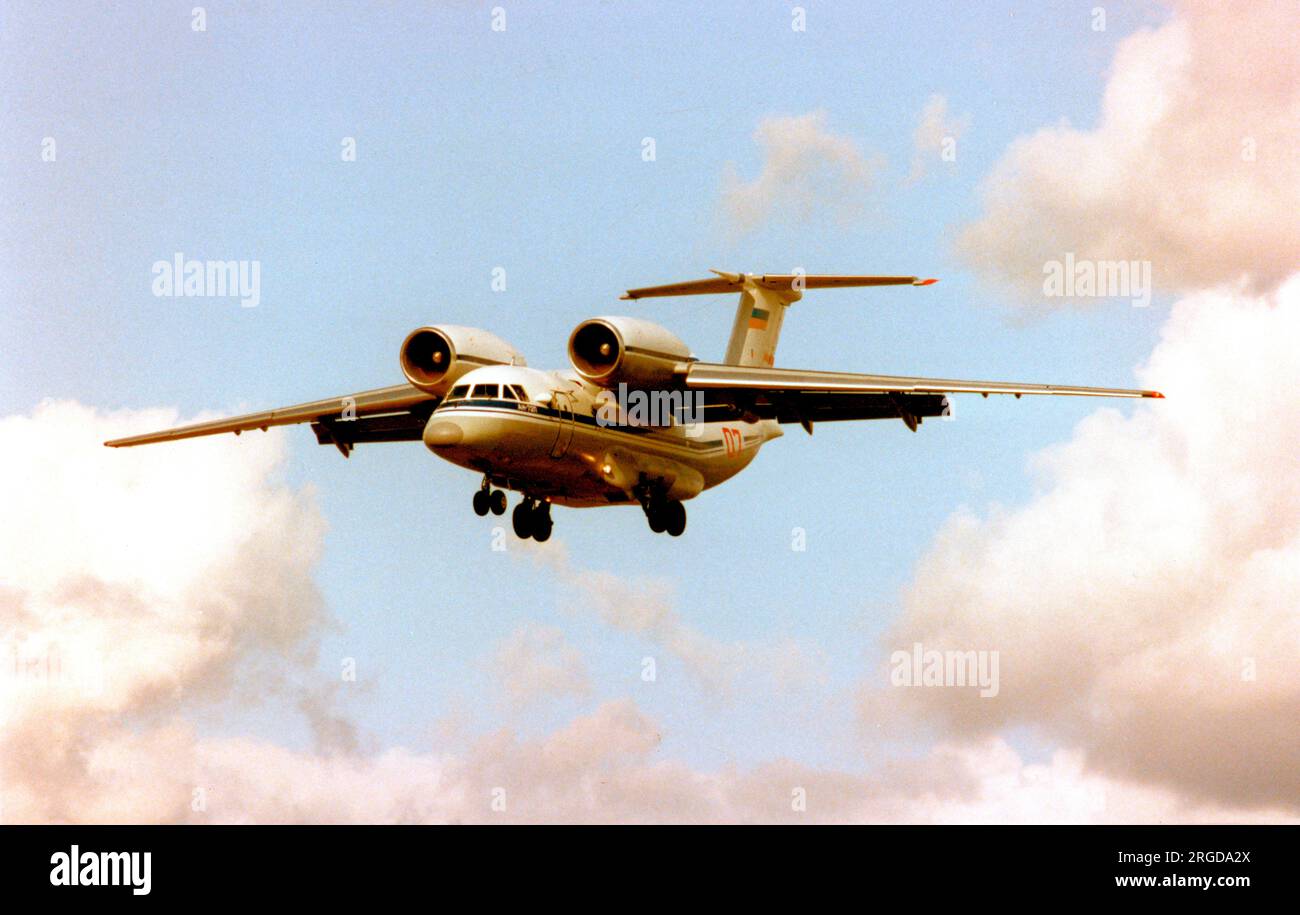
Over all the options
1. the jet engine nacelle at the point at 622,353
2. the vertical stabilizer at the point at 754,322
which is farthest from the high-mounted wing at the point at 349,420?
the vertical stabilizer at the point at 754,322

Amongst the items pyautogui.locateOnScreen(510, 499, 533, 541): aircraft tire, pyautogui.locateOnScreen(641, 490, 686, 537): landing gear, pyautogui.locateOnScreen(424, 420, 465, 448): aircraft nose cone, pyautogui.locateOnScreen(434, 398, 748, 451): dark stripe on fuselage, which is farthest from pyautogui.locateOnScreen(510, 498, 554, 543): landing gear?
pyautogui.locateOnScreen(424, 420, 465, 448): aircraft nose cone

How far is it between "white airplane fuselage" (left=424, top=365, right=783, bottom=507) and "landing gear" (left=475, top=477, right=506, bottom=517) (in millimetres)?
481

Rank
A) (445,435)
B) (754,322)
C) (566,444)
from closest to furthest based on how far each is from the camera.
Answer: (445,435)
(566,444)
(754,322)

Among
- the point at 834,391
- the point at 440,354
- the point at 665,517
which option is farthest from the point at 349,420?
the point at 834,391

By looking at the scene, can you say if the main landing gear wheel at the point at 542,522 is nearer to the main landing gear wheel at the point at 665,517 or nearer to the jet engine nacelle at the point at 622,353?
the main landing gear wheel at the point at 665,517

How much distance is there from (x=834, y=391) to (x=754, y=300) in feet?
11.5

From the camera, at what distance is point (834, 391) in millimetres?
20531

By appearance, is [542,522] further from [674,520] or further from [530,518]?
[674,520]

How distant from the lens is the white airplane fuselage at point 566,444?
63.8 ft

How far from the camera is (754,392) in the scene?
69.3 ft

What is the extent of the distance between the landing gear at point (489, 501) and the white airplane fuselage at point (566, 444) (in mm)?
481
